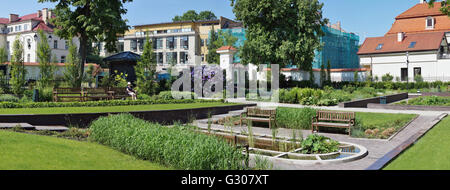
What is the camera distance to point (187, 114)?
16.0 m

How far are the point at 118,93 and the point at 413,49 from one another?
121ft

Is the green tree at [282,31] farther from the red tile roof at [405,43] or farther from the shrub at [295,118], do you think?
the shrub at [295,118]

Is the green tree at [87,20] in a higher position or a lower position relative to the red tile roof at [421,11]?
lower

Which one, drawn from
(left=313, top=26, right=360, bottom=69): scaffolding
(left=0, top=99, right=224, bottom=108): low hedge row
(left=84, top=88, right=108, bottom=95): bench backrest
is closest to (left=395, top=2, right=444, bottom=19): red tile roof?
(left=313, top=26, right=360, bottom=69): scaffolding

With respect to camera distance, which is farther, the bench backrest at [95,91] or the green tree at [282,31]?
the green tree at [282,31]

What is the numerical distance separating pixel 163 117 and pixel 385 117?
9485 millimetres

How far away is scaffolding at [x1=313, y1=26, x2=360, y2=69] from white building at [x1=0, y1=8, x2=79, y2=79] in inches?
1654

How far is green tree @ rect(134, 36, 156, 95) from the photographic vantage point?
24.3m

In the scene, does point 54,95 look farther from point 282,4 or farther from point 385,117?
point 282,4

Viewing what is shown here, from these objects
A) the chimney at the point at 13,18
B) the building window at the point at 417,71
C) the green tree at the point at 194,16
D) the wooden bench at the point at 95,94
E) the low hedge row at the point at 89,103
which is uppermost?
the green tree at the point at 194,16

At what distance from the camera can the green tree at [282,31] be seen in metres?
33.7

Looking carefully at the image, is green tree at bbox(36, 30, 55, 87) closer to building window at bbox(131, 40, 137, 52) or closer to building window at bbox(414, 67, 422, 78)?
building window at bbox(414, 67, 422, 78)

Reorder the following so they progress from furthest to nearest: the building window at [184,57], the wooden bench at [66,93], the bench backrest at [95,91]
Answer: the building window at [184,57] < the bench backrest at [95,91] < the wooden bench at [66,93]

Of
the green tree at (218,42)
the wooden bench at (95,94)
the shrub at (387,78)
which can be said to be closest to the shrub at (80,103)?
the wooden bench at (95,94)
